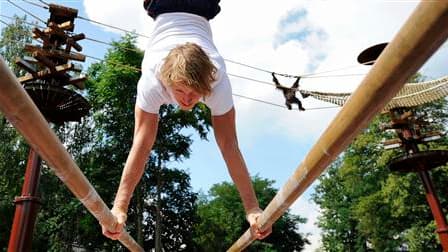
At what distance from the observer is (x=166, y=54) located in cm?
269

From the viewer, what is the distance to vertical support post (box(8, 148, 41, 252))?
291 inches

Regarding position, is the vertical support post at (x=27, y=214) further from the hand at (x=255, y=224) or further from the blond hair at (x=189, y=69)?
the blond hair at (x=189, y=69)

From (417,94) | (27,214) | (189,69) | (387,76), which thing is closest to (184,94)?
(189,69)

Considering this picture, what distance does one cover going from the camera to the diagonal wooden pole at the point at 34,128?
44.9 inches

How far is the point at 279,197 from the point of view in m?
2.33

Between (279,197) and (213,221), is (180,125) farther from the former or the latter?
(279,197)

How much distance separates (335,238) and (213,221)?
894cm

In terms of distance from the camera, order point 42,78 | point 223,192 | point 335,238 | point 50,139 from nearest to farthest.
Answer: point 50,139 → point 42,78 → point 335,238 → point 223,192

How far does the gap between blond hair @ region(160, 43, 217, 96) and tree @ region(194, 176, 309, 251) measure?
91.5 ft

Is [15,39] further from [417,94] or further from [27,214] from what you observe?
[417,94]

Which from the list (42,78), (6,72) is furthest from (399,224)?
(6,72)

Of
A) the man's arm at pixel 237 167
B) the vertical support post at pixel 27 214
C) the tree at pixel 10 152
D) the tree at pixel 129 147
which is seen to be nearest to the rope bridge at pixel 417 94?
the vertical support post at pixel 27 214

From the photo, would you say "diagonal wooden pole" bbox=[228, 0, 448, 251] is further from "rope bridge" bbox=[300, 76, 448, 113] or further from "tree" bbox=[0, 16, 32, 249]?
"tree" bbox=[0, 16, 32, 249]

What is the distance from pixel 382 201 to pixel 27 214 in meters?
20.8
